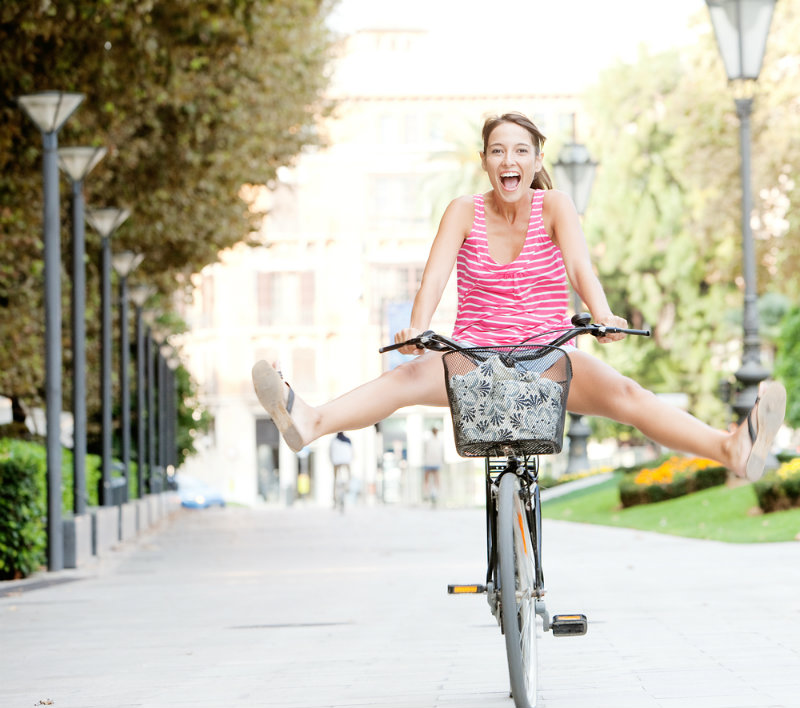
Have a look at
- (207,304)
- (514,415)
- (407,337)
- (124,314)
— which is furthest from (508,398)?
(207,304)

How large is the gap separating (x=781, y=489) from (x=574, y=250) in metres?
12.6

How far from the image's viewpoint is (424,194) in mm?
62594

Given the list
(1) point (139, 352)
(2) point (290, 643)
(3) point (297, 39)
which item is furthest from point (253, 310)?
(2) point (290, 643)

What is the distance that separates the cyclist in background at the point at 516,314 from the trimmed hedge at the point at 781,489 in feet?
40.4

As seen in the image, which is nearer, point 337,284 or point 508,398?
point 508,398

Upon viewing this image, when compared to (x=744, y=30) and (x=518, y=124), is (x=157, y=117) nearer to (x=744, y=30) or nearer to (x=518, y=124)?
(x=744, y=30)

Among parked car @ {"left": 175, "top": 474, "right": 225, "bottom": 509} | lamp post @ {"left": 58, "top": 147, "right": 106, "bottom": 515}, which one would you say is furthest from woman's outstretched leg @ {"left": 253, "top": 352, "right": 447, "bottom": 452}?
parked car @ {"left": 175, "top": 474, "right": 225, "bottom": 509}

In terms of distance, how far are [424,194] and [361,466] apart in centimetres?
1926

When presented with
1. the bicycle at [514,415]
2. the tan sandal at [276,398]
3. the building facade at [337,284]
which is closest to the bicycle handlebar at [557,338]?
the bicycle at [514,415]

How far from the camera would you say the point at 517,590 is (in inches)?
236

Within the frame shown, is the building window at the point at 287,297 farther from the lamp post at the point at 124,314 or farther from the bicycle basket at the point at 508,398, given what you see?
the bicycle basket at the point at 508,398

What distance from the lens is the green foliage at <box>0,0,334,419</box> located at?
63.3ft

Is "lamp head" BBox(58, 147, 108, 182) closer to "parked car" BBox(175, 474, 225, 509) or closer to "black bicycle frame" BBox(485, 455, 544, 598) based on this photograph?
"black bicycle frame" BBox(485, 455, 544, 598)

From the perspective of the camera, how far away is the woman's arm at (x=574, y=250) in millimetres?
6215
